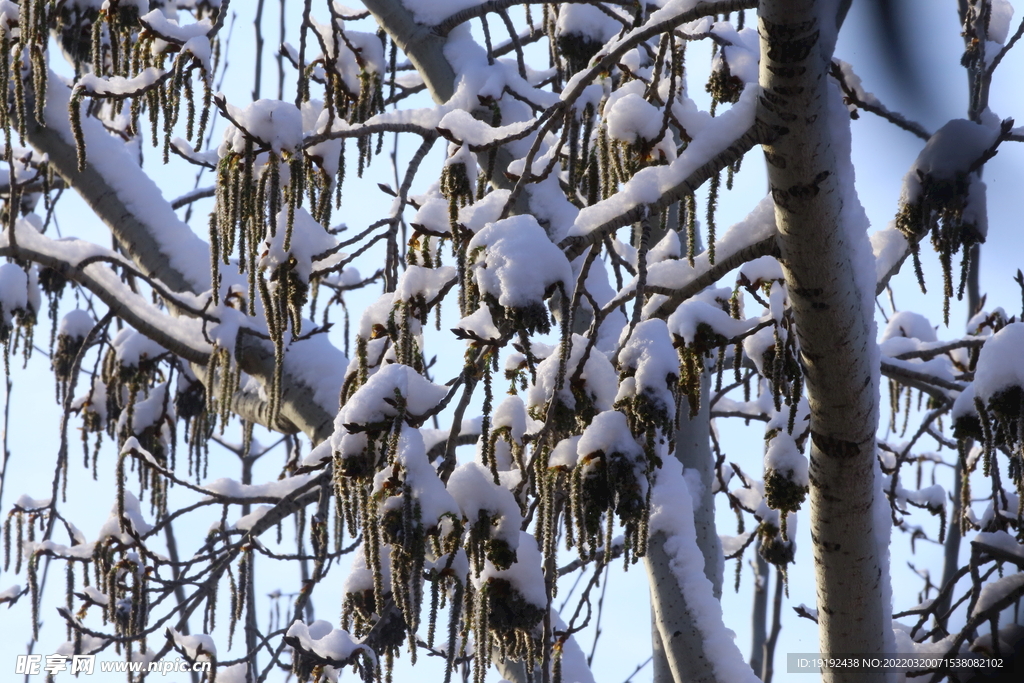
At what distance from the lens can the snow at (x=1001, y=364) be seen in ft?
4.75

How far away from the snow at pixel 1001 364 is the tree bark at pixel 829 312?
0.60 ft

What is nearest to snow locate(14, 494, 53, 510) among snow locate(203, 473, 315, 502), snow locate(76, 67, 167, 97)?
snow locate(203, 473, 315, 502)

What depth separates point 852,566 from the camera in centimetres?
156

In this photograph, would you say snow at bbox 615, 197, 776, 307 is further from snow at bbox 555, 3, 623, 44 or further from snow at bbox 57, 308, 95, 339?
snow at bbox 57, 308, 95, 339

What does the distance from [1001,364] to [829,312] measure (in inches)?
13.9

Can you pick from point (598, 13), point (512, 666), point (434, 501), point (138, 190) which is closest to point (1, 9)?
point (138, 190)

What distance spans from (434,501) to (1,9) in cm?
192

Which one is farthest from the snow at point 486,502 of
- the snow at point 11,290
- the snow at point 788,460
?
the snow at point 11,290

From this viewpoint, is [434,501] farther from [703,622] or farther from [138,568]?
[138,568]

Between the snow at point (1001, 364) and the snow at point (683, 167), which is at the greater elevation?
the snow at point (683, 167)

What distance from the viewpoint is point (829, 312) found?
1.35m

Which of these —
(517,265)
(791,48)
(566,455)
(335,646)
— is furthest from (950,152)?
(335,646)

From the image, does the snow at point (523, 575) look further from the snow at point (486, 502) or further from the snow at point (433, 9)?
the snow at point (433, 9)

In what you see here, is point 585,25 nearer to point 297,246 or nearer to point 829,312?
point 297,246
